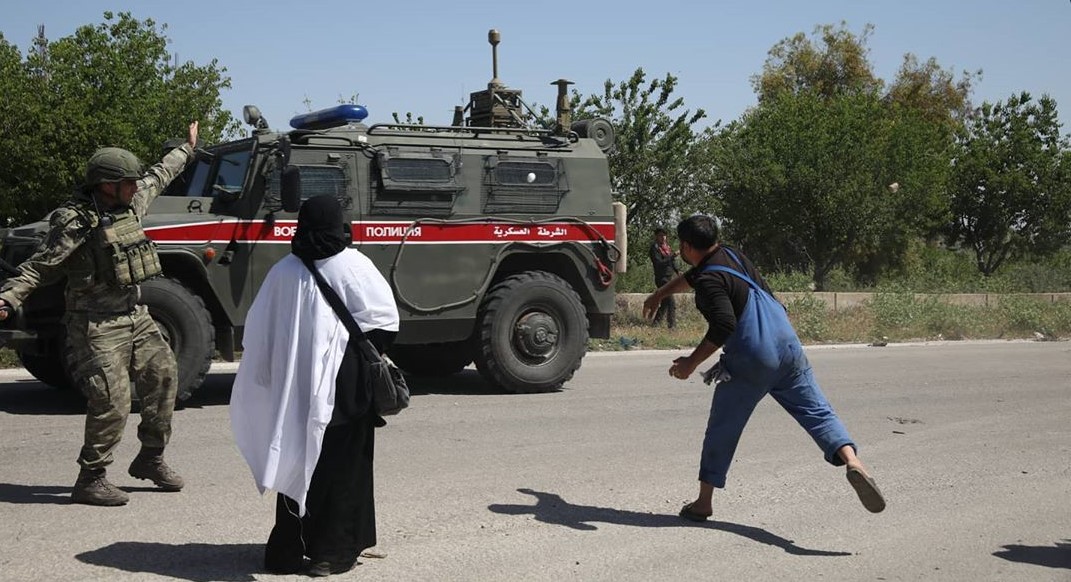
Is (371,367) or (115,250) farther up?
(115,250)

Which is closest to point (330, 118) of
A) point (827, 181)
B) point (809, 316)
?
point (809, 316)

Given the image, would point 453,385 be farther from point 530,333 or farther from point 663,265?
point 663,265

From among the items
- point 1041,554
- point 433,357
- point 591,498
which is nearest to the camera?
point 1041,554

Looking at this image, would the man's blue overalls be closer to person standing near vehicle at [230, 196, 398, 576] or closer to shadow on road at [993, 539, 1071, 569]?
shadow on road at [993, 539, 1071, 569]

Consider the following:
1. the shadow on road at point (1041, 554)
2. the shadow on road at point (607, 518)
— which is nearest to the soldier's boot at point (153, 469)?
the shadow on road at point (607, 518)

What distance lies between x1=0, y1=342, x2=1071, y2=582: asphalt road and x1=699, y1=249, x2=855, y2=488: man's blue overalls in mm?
474

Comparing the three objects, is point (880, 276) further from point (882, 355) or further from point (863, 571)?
point (863, 571)

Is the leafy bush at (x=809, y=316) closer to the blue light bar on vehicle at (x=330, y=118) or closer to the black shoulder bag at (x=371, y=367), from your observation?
the blue light bar on vehicle at (x=330, y=118)

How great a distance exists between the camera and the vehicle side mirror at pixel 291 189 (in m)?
9.55

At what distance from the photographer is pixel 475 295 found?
36.5ft

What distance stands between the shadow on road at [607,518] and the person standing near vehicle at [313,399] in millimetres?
1428

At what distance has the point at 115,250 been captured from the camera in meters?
6.32

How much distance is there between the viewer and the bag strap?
5199mm

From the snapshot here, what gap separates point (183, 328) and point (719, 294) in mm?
5110
